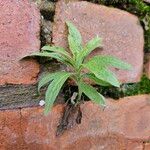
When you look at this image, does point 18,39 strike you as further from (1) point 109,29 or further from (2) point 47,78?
(1) point 109,29

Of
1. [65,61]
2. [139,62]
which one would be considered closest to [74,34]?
[65,61]

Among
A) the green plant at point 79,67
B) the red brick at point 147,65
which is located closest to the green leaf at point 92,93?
the green plant at point 79,67

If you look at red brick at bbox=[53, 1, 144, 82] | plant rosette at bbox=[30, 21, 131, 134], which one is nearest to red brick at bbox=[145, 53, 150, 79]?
red brick at bbox=[53, 1, 144, 82]

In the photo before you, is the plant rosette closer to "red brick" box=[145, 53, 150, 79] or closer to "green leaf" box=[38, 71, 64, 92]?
"green leaf" box=[38, 71, 64, 92]

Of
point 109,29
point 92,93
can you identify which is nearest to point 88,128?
point 92,93

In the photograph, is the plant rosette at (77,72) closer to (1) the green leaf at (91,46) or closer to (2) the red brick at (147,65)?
(1) the green leaf at (91,46)

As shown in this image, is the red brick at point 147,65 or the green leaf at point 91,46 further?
the red brick at point 147,65

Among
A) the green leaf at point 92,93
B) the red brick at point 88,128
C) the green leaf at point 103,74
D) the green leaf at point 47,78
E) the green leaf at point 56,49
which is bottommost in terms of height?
the red brick at point 88,128

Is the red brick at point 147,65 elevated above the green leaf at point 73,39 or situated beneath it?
situated beneath
